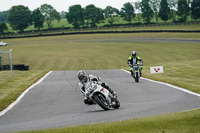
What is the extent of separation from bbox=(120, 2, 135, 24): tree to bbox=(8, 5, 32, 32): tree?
140ft

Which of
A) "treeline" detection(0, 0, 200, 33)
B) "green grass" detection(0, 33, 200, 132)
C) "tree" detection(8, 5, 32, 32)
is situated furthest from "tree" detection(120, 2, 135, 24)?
"green grass" detection(0, 33, 200, 132)

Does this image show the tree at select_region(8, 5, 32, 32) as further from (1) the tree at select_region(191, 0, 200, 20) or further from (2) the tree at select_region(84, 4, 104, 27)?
(1) the tree at select_region(191, 0, 200, 20)

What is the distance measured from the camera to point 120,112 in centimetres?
1065

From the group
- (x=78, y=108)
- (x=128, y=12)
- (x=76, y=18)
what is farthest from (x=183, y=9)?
(x=78, y=108)

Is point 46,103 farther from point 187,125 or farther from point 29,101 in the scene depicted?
point 187,125

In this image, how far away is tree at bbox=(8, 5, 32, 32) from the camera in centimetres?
15607

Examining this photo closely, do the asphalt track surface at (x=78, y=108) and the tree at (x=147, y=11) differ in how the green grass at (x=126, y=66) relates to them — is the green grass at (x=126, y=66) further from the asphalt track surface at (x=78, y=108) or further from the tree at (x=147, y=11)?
the tree at (x=147, y=11)

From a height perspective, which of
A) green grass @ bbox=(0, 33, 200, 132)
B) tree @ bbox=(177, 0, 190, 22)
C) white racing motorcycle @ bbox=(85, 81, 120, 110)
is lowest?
green grass @ bbox=(0, 33, 200, 132)

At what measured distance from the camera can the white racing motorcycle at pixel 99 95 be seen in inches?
435

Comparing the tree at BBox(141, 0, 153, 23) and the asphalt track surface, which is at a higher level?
the tree at BBox(141, 0, 153, 23)

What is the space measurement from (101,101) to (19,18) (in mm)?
153053

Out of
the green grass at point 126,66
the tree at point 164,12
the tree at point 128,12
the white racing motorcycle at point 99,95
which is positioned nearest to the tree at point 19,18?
the tree at point 128,12

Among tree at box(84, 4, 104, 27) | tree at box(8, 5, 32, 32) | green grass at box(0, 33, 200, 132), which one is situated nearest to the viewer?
green grass at box(0, 33, 200, 132)

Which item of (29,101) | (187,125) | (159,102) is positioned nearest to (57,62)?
(29,101)
